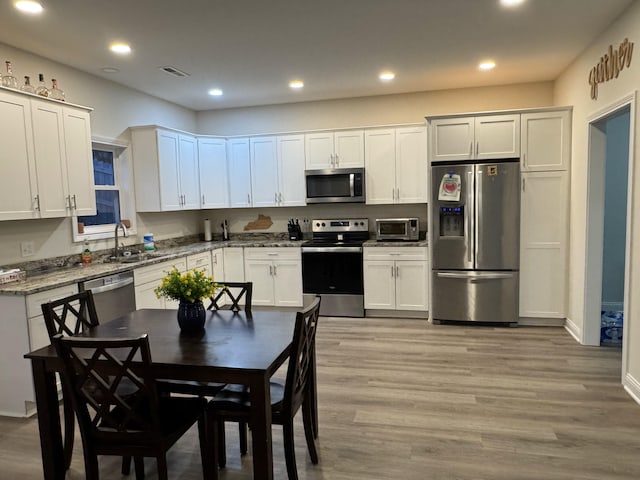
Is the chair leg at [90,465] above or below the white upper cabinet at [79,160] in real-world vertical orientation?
below

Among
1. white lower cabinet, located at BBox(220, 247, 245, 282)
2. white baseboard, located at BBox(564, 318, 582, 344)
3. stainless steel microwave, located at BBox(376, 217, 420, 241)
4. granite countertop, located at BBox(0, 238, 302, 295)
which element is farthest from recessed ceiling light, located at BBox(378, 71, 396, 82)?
white baseboard, located at BBox(564, 318, 582, 344)

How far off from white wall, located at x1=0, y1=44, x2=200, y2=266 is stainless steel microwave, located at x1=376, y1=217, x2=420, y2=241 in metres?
2.64

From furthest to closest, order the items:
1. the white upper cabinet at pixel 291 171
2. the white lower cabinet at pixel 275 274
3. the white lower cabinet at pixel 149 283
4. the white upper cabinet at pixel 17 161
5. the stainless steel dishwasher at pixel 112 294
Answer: the white upper cabinet at pixel 291 171, the white lower cabinet at pixel 275 274, the white lower cabinet at pixel 149 283, the stainless steel dishwasher at pixel 112 294, the white upper cabinet at pixel 17 161

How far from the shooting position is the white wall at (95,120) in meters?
3.69

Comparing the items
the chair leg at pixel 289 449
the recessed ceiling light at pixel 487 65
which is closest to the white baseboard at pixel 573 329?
the recessed ceiling light at pixel 487 65

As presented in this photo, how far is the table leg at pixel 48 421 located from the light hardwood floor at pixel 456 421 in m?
0.27

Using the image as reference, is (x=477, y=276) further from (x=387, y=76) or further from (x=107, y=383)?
(x=107, y=383)

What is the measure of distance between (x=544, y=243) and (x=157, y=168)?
14.0ft

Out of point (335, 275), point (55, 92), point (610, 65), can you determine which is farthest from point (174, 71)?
point (610, 65)

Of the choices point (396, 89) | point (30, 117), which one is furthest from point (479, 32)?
point (30, 117)

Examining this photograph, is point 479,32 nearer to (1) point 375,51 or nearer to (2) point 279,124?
(1) point 375,51

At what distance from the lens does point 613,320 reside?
14.1ft

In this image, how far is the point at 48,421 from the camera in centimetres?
222

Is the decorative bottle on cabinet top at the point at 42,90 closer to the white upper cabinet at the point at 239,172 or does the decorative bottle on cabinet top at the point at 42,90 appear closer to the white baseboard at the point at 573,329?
the white upper cabinet at the point at 239,172
